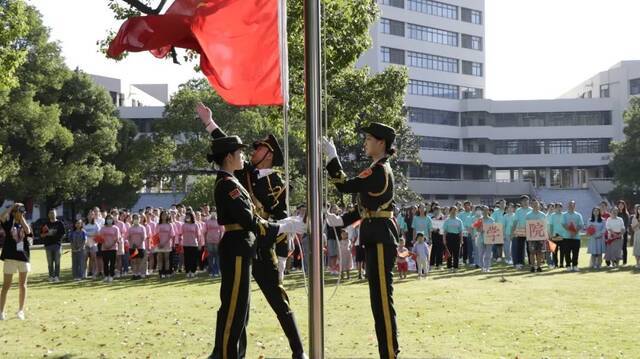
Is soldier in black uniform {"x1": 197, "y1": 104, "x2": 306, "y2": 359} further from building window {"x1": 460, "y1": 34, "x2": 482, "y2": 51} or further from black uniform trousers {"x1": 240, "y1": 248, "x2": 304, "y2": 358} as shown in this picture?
building window {"x1": 460, "y1": 34, "x2": 482, "y2": 51}

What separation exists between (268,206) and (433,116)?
75442mm

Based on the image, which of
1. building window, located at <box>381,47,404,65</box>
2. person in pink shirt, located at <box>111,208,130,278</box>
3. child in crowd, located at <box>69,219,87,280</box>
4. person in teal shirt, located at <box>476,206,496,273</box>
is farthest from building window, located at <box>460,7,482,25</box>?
child in crowd, located at <box>69,219,87,280</box>

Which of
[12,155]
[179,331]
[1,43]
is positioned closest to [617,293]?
[179,331]

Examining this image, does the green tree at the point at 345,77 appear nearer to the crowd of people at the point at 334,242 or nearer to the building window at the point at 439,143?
the crowd of people at the point at 334,242

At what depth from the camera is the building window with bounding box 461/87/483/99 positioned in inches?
3393

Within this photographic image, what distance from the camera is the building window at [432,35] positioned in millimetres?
81250

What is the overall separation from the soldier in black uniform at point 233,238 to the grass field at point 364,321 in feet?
6.35

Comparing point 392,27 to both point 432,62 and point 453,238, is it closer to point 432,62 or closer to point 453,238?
point 432,62

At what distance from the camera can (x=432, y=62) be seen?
273 feet

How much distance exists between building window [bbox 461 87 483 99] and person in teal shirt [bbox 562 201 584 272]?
6522cm

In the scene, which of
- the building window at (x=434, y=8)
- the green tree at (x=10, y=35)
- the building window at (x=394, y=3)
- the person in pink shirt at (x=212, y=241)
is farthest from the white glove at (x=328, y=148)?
the building window at (x=434, y=8)

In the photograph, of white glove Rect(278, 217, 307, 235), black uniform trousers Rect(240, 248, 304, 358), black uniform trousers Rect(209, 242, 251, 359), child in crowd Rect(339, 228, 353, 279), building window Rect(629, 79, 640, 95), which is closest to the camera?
white glove Rect(278, 217, 307, 235)

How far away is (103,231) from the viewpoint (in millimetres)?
21312

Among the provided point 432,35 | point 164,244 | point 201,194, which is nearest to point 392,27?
point 432,35
